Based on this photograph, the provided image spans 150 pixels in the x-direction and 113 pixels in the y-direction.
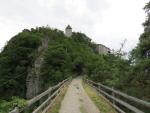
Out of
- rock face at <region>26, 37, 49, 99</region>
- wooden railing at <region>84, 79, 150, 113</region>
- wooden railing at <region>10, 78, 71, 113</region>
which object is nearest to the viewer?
wooden railing at <region>10, 78, 71, 113</region>

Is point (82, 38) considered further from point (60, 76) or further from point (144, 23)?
point (144, 23)

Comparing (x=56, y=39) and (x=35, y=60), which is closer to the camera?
(x=35, y=60)

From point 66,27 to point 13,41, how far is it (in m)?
42.4

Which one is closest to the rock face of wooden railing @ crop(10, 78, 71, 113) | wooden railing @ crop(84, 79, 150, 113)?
wooden railing @ crop(10, 78, 71, 113)

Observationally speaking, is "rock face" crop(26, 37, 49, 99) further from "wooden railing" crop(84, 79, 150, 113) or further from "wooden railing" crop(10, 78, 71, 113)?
"wooden railing" crop(84, 79, 150, 113)

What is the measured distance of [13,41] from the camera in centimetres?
10550

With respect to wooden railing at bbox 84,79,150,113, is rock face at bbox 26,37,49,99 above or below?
above

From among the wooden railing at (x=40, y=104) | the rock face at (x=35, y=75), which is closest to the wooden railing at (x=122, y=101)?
the wooden railing at (x=40, y=104)

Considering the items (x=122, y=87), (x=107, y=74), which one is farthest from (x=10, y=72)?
(x=122, y=87)

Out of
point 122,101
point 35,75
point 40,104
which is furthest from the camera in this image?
point 35,75

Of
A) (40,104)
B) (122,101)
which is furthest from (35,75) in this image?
(122,101)

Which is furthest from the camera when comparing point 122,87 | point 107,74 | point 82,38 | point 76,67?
point 82,38

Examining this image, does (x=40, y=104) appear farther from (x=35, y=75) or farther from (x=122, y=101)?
(x=35, y=75)

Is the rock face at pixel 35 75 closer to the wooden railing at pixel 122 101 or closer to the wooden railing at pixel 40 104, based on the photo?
the wooden railing at pixel 40 104
